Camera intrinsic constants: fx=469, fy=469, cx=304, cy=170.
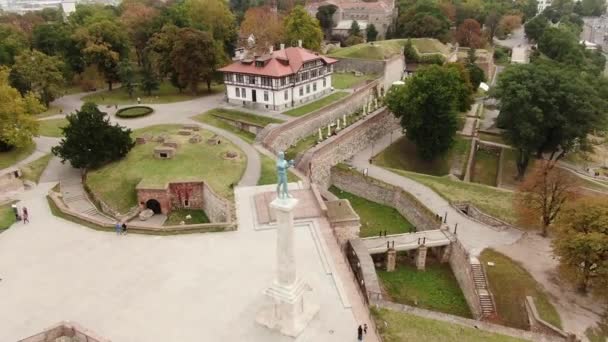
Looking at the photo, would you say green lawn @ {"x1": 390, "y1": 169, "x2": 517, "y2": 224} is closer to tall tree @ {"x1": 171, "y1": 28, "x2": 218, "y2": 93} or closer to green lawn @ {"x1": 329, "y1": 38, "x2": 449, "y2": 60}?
tall tree @ {"x1": 171, "y1": 28, "x2": 218, "y2": 93}

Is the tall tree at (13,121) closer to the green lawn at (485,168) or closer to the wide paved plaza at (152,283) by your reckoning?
the wide paved plaza at (152,283)

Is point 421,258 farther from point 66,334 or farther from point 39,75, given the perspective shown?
point 39,75

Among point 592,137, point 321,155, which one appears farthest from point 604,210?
point 592,137

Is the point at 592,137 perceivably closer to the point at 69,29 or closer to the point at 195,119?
the point at 195,119

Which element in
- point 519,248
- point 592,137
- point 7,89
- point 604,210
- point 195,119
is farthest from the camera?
point 592,137

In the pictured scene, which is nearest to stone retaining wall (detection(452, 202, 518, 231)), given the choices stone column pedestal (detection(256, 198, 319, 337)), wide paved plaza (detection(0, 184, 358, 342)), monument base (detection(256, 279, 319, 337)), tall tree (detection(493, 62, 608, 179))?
tall tree (detection(493, 62, 608, 179))

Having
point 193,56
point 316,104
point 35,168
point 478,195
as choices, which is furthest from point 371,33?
point 35,168
